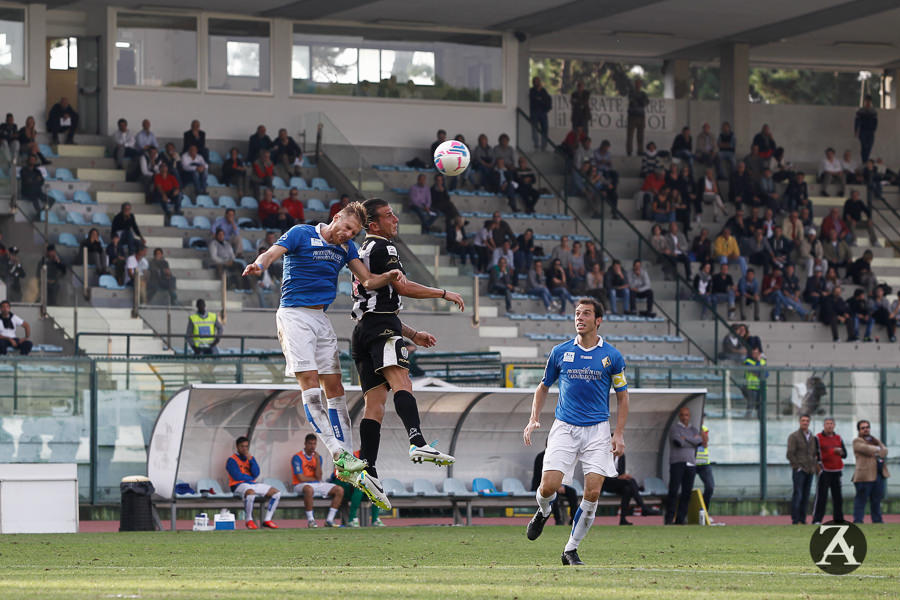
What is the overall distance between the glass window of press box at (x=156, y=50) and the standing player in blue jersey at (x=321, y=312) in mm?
26245

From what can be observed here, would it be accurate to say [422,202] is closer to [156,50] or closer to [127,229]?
[127,229]

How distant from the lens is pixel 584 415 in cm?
1399

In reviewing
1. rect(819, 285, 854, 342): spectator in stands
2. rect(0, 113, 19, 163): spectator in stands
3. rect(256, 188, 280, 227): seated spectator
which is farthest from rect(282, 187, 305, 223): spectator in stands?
rect(819, 285, 854, 342): spectator in stands

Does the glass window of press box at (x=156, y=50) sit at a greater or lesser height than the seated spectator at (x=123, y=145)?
greater

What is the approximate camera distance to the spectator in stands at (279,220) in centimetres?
3331

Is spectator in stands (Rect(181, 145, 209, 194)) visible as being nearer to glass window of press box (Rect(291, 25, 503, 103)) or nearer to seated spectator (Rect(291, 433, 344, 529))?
glass window of press box (Rect(291, 25, 503, 103))

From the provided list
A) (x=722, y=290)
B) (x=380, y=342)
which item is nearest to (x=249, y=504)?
(x=380, y=342)

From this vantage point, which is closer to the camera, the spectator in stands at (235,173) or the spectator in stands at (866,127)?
the spectator in stands at (235,173)

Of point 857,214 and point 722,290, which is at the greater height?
point 857,214

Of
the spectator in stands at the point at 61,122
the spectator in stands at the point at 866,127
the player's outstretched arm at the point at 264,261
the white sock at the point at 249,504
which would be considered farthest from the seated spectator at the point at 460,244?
the player's outstretched arm at the point at 264,261

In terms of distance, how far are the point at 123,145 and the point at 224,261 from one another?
22.4ft

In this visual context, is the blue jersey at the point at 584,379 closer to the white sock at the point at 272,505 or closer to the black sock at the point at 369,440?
the black sock at the point at 369,440

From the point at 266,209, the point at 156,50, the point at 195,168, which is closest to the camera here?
the point at 266,209

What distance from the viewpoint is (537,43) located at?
45375mm
